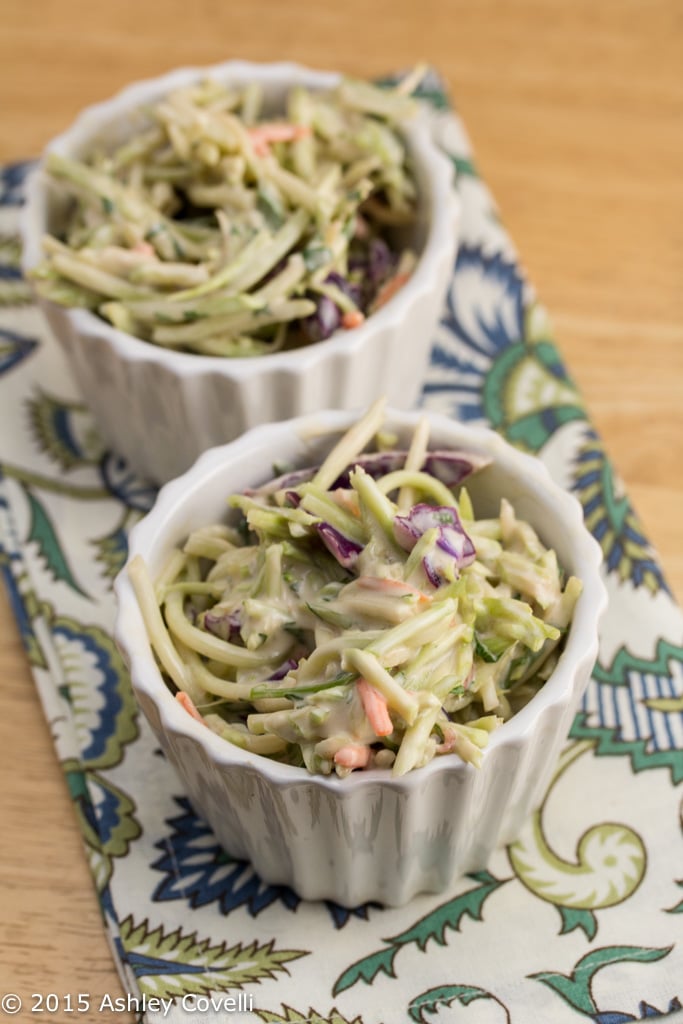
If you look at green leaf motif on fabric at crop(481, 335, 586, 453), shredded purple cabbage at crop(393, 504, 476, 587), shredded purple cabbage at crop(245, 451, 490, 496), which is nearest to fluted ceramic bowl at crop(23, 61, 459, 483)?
green leaf motif on fabric at crop(481, 335, 586, 453)

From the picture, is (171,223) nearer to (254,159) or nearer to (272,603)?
(254,159)

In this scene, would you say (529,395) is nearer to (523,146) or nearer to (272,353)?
(272,353)

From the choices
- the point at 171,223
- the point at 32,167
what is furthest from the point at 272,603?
the point at 32,167

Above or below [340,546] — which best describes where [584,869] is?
below

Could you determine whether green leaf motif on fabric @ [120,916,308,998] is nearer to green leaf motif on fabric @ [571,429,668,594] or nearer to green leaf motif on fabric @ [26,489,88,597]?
green leaf motif on fabric @ [26,489,88,597]

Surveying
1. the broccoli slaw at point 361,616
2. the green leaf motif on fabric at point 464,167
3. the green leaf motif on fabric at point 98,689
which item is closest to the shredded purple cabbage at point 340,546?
the broccoli slaw at point 361,616

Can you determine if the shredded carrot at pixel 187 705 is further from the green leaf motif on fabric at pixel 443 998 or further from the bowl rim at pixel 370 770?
the green leaf motif on fabric at pixel 443 998

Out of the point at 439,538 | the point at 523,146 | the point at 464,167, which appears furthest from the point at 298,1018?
the point at 523,146
